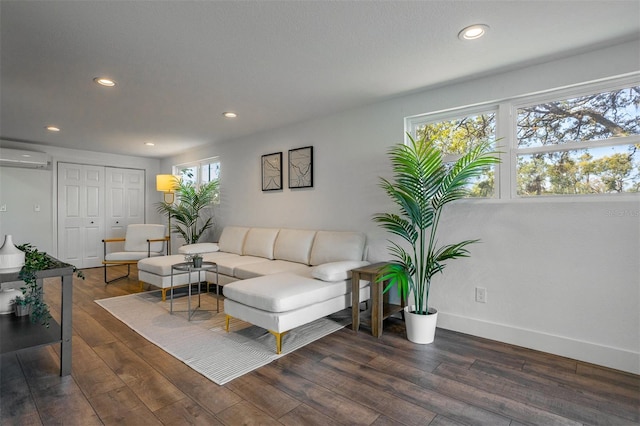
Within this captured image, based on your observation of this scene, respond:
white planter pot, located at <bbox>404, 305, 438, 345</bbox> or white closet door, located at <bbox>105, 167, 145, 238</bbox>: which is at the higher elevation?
white closet door, located at <bbox>105, 167, 145, 238</bbox>

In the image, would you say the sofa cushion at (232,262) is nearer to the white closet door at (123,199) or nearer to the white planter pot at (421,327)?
the white planter pot at (421,327)

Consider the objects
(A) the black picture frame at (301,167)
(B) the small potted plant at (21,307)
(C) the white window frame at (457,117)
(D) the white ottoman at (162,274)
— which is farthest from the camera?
(A) the black picture frame at (301,167)

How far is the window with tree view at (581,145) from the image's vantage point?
225 cm

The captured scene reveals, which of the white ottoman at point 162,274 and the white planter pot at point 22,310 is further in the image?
the white ottoman at point 162,274

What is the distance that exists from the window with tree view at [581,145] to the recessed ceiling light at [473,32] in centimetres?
93

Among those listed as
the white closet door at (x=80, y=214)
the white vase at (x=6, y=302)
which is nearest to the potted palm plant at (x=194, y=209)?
the white closet door at (x=80, y=214)

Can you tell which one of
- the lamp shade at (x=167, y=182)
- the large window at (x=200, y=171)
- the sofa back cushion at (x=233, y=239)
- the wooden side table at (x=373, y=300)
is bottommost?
the wooden side table at (x=373, y=300)

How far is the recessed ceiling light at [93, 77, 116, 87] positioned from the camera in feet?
9.14

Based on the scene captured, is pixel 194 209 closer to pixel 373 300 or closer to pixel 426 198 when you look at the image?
pixel 373 300

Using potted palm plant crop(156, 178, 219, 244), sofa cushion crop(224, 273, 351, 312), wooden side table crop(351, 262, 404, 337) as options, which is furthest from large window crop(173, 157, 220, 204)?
wooden side table crop(351, 262, 404, 337)

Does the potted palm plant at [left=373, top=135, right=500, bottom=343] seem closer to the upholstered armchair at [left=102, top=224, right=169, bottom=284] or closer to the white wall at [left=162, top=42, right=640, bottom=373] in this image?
the white wall at [left=162, top=42, right=640, bottom=373]

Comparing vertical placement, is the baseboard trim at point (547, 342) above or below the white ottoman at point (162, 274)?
below

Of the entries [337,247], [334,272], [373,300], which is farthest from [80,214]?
[373,300]

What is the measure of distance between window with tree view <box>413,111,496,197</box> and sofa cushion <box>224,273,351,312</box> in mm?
1542
